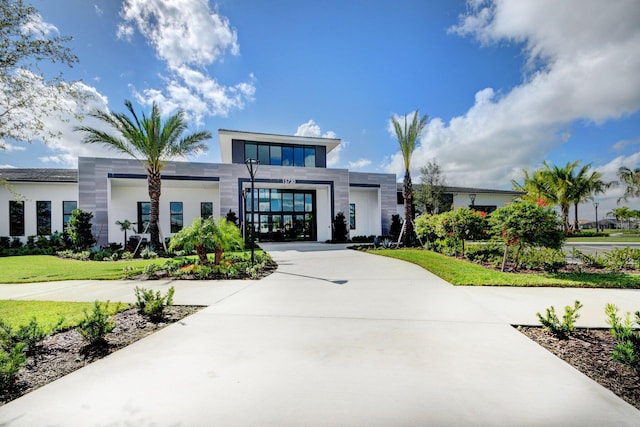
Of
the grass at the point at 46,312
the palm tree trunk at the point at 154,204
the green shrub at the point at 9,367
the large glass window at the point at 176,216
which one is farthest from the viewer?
the large glass window at the point at 176,216

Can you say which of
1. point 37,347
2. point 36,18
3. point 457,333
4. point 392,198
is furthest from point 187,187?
point 457,333

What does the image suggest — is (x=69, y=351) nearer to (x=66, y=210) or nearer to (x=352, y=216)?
(x=352, y=216)

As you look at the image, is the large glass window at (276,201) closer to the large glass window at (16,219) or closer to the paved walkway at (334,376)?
the large glass window at (16,219)

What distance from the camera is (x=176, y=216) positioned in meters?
22.1

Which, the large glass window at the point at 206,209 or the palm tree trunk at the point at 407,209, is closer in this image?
the palm tree trunk at the point at 407,209

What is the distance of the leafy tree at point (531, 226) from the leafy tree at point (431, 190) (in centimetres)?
1614

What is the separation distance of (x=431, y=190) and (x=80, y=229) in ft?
81.9

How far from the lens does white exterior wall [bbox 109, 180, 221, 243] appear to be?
2078 cm

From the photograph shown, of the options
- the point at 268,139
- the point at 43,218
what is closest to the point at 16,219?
the point at 43,218

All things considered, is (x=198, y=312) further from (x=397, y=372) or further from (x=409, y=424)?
(x=409, y=424)

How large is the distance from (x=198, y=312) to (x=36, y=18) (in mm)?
5605

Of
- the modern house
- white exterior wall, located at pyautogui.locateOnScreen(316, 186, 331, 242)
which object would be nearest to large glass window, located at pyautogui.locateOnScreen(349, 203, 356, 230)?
the modern house

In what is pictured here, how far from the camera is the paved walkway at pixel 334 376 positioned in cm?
230

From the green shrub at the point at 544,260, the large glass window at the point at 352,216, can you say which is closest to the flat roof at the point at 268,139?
the large glass window at the point at 352,216
